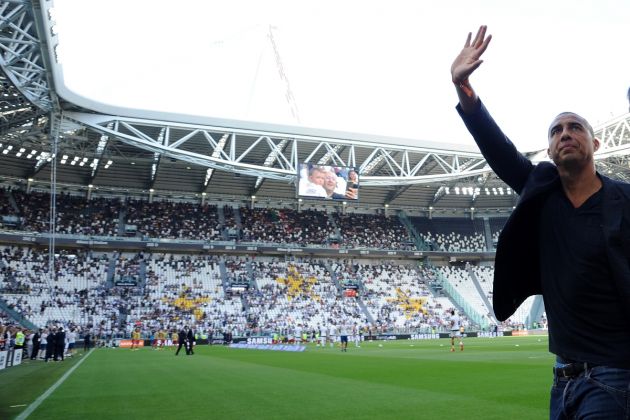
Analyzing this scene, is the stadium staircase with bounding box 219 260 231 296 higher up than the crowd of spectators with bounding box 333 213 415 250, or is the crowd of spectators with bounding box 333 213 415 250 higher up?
the crowd of spectators with bounding box 333 213 415 250

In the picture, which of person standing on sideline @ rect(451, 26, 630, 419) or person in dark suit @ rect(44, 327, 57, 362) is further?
person in dark suit @ rect(44, 327, 57, 362)

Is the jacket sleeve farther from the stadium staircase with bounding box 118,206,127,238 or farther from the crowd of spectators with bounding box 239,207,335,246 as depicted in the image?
the crowd of spectators with bounding box 239,207,335,246

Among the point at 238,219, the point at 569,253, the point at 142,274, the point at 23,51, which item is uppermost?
the point at 23,51

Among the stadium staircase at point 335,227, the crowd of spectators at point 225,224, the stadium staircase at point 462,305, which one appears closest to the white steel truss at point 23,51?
the crowd of spectators at point 225,224

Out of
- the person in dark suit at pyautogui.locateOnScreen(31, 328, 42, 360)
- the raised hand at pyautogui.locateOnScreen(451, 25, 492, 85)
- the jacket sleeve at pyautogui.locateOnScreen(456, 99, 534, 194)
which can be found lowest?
the person in dark suit at pyautogui.locateOnScreen(31, 328, 42, 360)

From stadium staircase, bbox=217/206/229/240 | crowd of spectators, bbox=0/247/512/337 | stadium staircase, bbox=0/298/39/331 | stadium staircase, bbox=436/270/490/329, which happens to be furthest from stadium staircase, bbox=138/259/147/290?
stadium staircase, bbox=436/270/490/329

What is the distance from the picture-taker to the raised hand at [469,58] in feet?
10.3

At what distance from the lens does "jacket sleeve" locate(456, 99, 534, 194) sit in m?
3.21

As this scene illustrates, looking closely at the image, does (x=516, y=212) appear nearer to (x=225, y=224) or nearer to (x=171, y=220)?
(x=171, y=220)

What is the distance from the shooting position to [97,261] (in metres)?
53.8

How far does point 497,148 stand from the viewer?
323 centimetres

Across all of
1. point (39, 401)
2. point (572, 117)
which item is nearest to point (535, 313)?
point (39, 401)

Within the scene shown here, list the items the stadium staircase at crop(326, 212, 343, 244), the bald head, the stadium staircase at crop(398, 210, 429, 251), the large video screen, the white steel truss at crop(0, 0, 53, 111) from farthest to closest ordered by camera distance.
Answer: the stadium staircase at crop(398, 210, 429, 251) < the stadium staircase at crop(326, 212, 343, 244) < the large video screen < the white steel truss at crop(0, 0, 53, 111) < the bald head

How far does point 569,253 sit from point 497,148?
0.72 m
